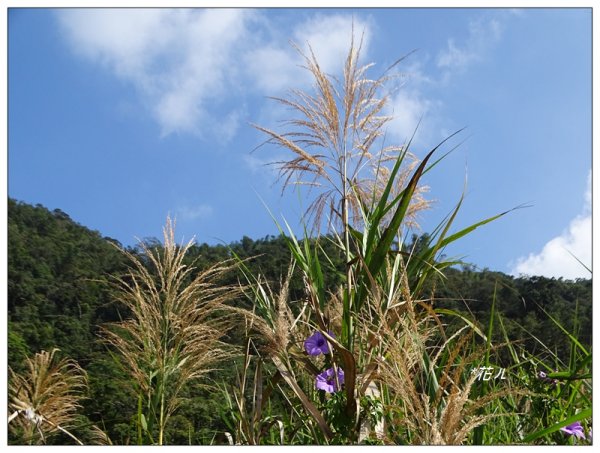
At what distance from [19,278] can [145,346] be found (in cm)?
1984

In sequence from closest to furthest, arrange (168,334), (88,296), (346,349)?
(346,349) < (168,334) < (88,296)

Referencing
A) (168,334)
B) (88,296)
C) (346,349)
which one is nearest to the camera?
(346,349)

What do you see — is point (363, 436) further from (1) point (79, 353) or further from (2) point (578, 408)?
(1) point (79, 353)

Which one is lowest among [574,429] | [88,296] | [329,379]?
[574,429]

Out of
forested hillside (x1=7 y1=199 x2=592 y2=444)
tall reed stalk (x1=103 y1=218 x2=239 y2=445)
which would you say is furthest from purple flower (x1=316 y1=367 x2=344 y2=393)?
forested hillside (x1=7 y1=199 x2=592 y2=444)

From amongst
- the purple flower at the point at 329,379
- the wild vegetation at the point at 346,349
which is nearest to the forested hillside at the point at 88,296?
the wild vegetation at the point at 346,349

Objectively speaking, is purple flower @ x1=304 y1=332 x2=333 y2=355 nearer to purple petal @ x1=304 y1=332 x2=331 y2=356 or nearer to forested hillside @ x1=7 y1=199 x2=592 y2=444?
purple petal @ x1=304 y1=332 x2=331 y2=356

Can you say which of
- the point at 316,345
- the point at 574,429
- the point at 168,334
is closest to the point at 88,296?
the point at 168,334

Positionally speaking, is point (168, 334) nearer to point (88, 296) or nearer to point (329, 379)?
point (329, 379)

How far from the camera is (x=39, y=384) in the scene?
377 centimetres

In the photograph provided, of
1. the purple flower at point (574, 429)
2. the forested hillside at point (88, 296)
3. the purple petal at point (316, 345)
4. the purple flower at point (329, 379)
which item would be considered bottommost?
the purple flower at point (574, 429)

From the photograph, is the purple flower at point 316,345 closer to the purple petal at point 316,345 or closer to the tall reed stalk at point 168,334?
the purple petal at point 316,345
